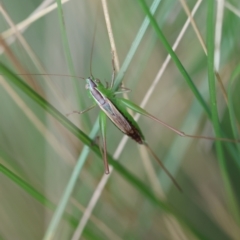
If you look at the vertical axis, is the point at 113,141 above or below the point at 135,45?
below

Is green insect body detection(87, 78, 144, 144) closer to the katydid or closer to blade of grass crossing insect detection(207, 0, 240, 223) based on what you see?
the katydid

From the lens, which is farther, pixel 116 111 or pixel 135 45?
pixel 116 111

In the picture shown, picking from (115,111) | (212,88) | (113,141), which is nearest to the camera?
(212,88)

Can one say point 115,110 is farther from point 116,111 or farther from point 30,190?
point 30,190

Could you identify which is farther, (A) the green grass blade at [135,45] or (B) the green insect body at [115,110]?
(B) the green insect body at [115,110]

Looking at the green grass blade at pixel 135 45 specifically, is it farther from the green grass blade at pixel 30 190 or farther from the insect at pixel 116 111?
the green grass blade at pixel 30 190

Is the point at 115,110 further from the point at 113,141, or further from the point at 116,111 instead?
the point at 113,141

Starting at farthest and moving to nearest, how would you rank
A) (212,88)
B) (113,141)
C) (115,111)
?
(113,141) → (115,111) → (212,88)

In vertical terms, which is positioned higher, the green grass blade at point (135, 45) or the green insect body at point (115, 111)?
the green grass blade at point (135, 45)

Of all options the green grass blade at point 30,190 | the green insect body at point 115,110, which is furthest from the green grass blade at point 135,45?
the green grass blade at point 30,190

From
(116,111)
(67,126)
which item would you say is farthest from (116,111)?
(67,126)
